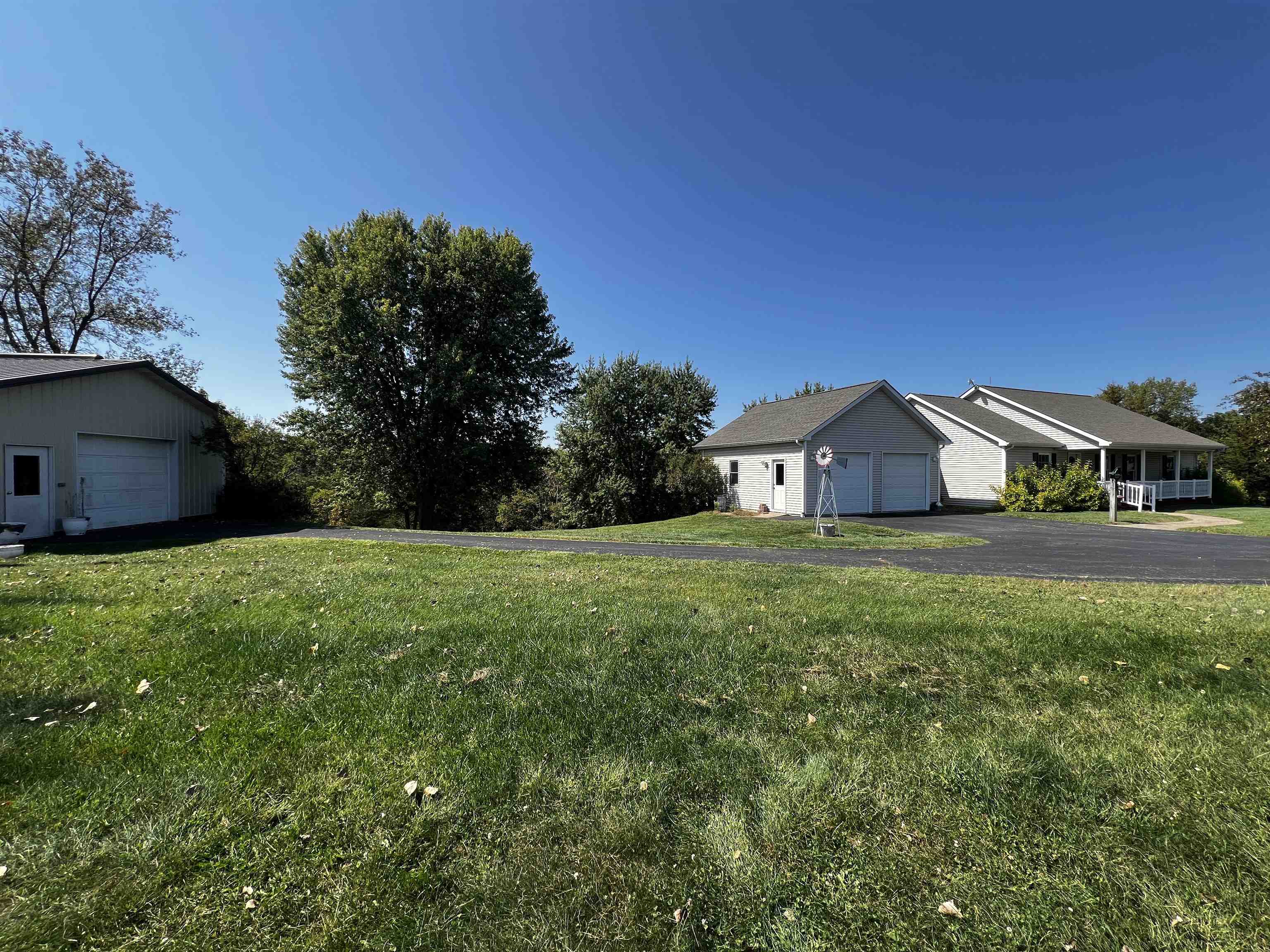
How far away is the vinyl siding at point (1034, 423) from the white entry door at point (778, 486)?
15.2m

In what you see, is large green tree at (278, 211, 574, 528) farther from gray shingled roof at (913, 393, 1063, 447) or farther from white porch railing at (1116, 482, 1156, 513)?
white porch railing at (1116, 482, 1156, 513)

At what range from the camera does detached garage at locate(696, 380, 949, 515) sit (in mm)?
19875

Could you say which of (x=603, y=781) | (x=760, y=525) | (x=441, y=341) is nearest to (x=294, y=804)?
(x=603, y=781)

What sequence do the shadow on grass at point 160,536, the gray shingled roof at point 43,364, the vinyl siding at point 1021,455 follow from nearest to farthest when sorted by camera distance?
the shadow on grass at point 160,536
the gray shingled roof at point 43,364
the vinyl siding at point 1021,455

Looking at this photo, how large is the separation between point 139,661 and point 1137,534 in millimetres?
20317

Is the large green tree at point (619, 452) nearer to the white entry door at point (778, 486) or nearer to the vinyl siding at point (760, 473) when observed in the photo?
the vinyl siding at point (760, 473)

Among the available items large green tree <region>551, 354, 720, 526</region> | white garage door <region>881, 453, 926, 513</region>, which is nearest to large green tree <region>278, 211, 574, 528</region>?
large green tree <region>551, 354, 720, 526</region>

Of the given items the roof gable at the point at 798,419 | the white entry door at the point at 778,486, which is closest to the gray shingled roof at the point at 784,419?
the roof gable at the point at 798,419

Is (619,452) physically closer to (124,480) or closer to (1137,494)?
(124,480)

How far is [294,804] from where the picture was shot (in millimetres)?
2439

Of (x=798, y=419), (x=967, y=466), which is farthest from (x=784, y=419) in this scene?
(x=967, y=466)

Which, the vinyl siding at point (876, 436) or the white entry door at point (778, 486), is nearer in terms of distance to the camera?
the vinyl siding at point (876, 436)

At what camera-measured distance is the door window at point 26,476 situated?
1209 cm

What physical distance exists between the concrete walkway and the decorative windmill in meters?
8.45
